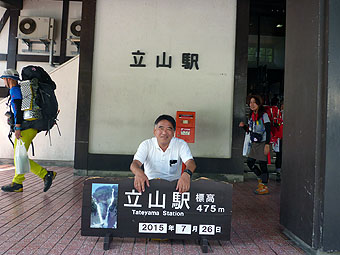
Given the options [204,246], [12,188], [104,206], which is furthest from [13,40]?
[204,246]

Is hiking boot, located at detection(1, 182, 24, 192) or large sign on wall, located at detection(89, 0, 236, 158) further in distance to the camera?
large sign on wall, located at detection(89, 0, 236, 158)

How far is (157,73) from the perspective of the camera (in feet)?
20.9

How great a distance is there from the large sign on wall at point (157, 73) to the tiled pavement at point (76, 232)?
1.91 m

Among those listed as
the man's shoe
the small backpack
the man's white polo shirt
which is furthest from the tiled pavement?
the man's shoe

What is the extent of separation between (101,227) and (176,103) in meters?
4.08

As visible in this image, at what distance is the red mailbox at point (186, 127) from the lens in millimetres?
6020

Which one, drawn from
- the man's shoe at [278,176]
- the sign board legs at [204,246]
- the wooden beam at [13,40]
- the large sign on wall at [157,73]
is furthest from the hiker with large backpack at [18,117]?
the wooden beam at [13,40]

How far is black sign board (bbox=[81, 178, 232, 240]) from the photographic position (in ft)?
8.45

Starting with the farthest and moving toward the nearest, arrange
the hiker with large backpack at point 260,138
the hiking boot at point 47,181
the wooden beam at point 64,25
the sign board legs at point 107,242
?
the wooden beam at point 64,25 < the hiker with large backpack at point 260,138 < the hiking boot at point 47,181 < the sign board legs at point 107,242

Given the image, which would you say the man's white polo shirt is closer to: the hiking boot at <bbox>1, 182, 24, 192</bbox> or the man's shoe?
the hiking boot at <bbox>1, 182, 24, 192</bbox>

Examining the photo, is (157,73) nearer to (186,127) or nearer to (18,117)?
(186,127)

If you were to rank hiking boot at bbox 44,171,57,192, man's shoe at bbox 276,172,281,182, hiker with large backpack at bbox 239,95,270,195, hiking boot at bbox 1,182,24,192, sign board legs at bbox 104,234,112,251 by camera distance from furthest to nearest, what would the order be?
man's shoe at bbox 276,172,281,182
hiker with large backpack at bbox 239,95,270,195
hiking boot at bbox 44,171,57,192
hiking boot at bbox 1,182,24,192
sign board legs at bbox 104,234,112,251

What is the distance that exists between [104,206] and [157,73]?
4.24 metres

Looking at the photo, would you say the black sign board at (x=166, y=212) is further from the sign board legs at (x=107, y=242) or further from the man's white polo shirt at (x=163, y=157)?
the man's white polo shirt at (x=163, y=157)
